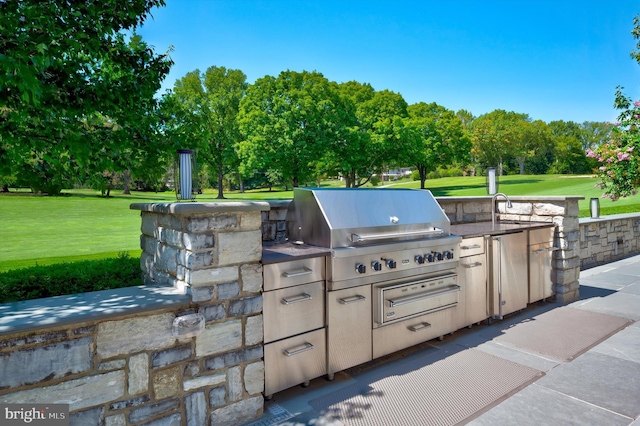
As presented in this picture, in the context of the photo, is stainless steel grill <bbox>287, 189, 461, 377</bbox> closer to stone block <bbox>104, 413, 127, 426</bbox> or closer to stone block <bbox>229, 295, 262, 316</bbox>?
stone block <bbox>229, 295, 262, 316</bbox>

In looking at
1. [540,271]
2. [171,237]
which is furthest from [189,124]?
[540,271]

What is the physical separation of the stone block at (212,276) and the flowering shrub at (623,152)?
334 inches

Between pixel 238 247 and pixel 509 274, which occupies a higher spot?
pixel 238 247

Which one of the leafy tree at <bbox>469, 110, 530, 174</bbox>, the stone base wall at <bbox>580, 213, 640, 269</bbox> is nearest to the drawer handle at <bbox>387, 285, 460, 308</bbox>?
the stone base wall at <bbox>580, 213, 640, 269</bbox>

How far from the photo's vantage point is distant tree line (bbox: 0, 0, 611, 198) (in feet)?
10.2

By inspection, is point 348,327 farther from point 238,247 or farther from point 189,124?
point 189,124

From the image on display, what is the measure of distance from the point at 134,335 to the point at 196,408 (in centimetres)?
53

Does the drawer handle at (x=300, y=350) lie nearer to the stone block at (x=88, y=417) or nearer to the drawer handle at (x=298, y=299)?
the drawer handle at (x=298, y=299)

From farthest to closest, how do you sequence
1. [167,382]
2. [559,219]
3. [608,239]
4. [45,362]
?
[608,239], [559,219], [167,382], [45,362]

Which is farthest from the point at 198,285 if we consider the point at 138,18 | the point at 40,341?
the point at 138,18

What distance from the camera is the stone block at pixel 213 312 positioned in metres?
1.97

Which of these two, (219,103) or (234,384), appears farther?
(219,103)

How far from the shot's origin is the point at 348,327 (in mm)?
2510

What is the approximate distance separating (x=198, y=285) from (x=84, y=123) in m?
2.98
